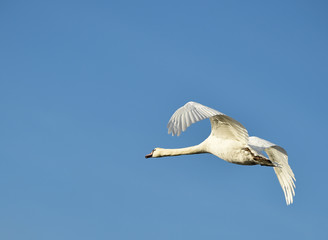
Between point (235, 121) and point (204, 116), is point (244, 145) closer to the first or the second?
point (235, 121)

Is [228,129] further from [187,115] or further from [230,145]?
[187,115]

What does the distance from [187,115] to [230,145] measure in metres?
3.43

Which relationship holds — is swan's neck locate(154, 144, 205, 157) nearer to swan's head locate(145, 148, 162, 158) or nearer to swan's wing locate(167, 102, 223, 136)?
swan's head locate(145, 148, 162, 158)

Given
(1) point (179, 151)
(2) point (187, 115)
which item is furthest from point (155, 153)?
(2) point (187, 115)

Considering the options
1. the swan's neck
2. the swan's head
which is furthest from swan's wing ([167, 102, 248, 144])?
the swan's head

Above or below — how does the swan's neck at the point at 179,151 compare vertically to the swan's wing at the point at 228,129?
above

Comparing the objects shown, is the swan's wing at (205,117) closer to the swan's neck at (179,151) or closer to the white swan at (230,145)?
the white swan at (230,145)

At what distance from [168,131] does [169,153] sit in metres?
6.54

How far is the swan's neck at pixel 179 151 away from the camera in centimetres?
2018

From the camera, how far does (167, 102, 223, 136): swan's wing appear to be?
1544 centimetres

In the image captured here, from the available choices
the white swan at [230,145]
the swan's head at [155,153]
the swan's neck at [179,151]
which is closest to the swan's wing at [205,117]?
the white swan at [230,145]

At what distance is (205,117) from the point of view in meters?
15.5

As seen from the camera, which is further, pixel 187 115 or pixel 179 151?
pixel 179 151

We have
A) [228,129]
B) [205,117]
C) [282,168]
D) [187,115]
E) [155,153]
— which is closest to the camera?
[205,117]
